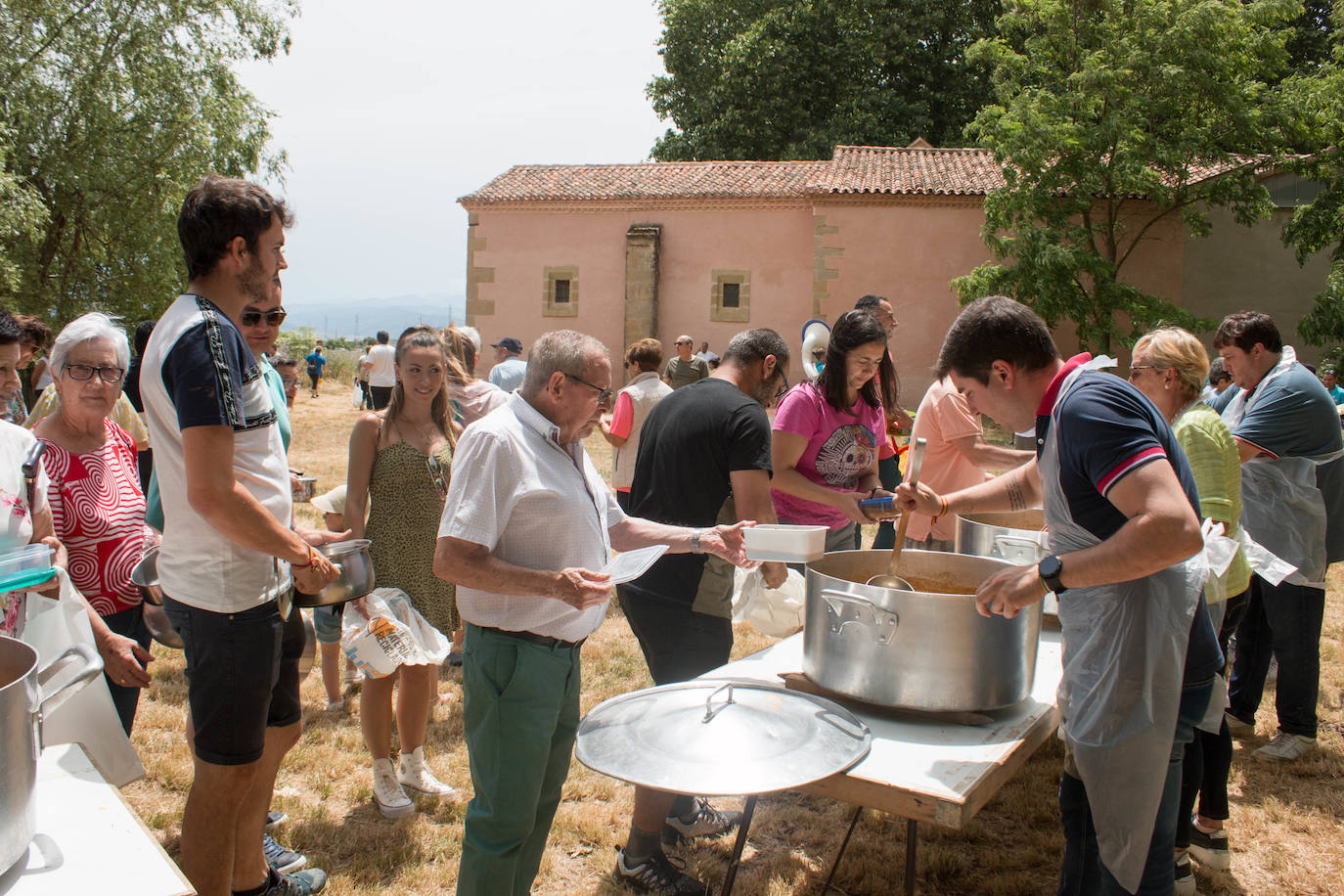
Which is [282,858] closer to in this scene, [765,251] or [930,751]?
[930,751]

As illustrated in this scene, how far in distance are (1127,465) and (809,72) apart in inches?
1100

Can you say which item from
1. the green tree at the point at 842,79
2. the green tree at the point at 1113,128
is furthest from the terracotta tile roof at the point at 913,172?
the green tree at the point at 842,79

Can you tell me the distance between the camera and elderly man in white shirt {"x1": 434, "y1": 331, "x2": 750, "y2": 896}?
2.05m

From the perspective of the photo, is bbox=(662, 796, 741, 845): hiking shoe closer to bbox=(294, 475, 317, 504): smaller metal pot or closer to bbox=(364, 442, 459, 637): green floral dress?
bbox=(364, 442, 459, 637): green floral dress

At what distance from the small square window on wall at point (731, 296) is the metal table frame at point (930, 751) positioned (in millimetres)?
19326

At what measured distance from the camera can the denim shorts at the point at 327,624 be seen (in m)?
3.78

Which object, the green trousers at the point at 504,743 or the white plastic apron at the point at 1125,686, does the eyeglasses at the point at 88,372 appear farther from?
the white plastic apron at the point at 1125,686

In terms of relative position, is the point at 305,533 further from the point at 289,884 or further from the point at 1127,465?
the point at 1127,465

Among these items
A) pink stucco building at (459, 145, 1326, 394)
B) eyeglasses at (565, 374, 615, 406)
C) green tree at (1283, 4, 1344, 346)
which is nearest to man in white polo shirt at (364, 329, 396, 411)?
pink stucco building at (459, 145, 1326, 394)

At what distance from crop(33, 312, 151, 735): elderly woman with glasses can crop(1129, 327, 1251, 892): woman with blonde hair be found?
3.22m

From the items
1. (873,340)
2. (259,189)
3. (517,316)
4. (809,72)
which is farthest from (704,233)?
(259,189)

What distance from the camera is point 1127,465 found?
1.76 meters

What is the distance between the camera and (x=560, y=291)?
2267cm

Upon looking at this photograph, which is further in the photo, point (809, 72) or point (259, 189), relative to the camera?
point (809, 72)
